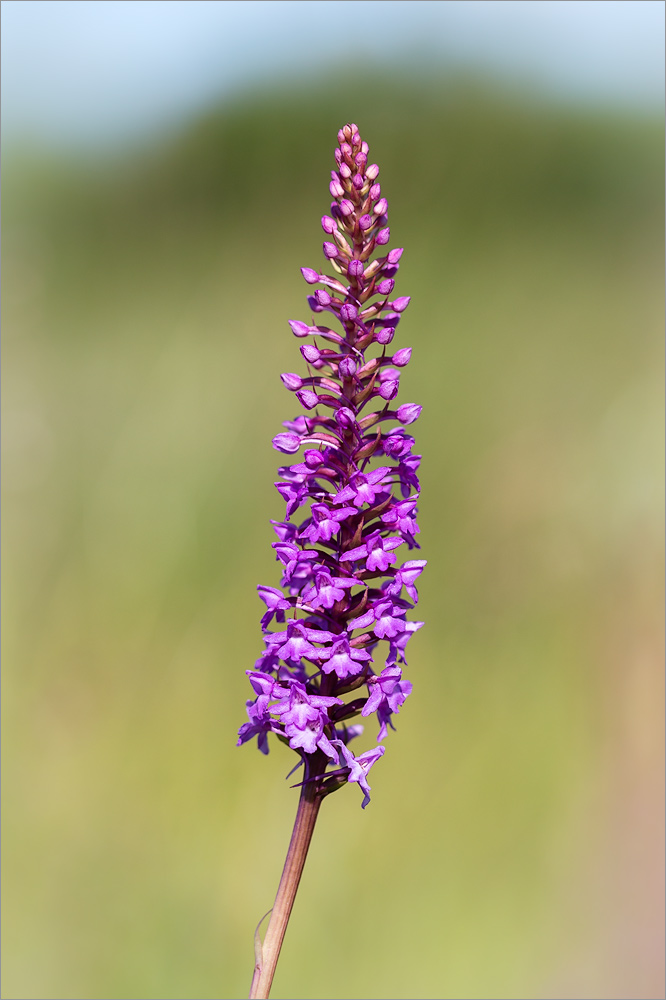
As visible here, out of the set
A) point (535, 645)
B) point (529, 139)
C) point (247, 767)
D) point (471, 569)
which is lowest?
point (247, 767)

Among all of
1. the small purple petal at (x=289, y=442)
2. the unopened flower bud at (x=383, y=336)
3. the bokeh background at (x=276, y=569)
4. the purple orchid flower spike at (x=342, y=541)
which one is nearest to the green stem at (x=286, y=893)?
the purple orchid flower spike at (x=342, y=541)

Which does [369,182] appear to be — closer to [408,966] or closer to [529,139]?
[408,966]

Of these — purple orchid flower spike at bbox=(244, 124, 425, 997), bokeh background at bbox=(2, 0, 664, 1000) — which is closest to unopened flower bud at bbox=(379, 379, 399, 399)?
purple orchid flower spike at bbox=(244, 124, 425, 997)

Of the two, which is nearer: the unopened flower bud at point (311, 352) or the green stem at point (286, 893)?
the green stem at point (286, 893)

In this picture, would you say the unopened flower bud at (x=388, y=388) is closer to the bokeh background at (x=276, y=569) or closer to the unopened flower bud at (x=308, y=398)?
the unopened flower bud at (x=308, y=398)

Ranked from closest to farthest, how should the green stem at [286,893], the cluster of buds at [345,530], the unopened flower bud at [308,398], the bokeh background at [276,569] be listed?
the green stem at [286,893] → the cluster of buds at [345,530] → the unopened flower bud at [308,398] → the bokeh background at [276,569]

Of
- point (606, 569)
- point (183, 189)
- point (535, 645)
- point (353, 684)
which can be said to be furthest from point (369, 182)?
point (183, 189)

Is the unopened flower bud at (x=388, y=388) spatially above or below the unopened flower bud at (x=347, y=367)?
below
